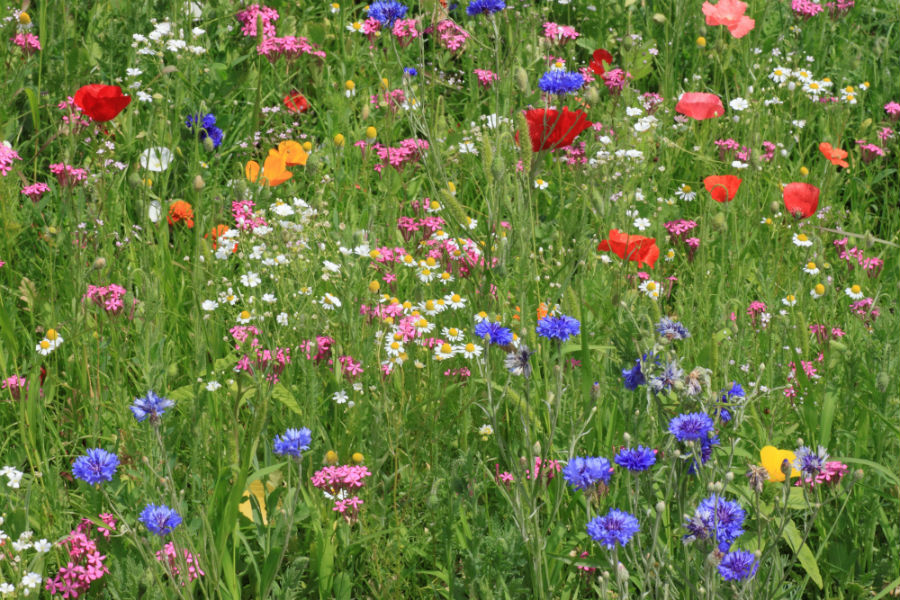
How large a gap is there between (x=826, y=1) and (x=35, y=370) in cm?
389

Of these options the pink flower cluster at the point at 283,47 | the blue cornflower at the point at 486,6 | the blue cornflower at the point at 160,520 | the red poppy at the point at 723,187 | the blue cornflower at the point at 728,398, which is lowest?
the blue cornflower at the point at 160,520

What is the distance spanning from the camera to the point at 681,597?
77.8 inches

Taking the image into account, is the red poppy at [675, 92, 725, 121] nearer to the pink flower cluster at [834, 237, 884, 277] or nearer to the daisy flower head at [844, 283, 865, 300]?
the pink flower cluster at [834, 237, 884, 277]

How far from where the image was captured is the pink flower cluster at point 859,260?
3.15m

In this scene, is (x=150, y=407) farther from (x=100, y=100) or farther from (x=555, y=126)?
(x=100, y=100)

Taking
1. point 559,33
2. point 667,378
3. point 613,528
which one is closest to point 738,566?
point 613,528

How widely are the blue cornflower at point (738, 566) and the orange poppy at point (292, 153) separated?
2.09m

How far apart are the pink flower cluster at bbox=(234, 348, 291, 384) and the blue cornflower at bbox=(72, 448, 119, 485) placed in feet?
1.77

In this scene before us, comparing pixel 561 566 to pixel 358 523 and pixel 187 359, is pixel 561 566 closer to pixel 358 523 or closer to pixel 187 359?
pixel 358 523

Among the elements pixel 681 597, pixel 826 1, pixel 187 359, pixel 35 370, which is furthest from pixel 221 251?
pixel 826 1

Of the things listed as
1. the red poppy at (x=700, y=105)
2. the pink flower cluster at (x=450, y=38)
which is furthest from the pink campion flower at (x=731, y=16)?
the pink flower cluster at (x=450, y=38)

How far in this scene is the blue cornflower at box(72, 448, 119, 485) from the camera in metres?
1.71

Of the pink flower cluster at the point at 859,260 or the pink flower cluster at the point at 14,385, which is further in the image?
the pink flower cluster at the point at 859,260

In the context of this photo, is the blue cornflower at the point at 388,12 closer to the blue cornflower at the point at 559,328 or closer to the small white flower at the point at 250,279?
the small white flower at the point at 250,279
